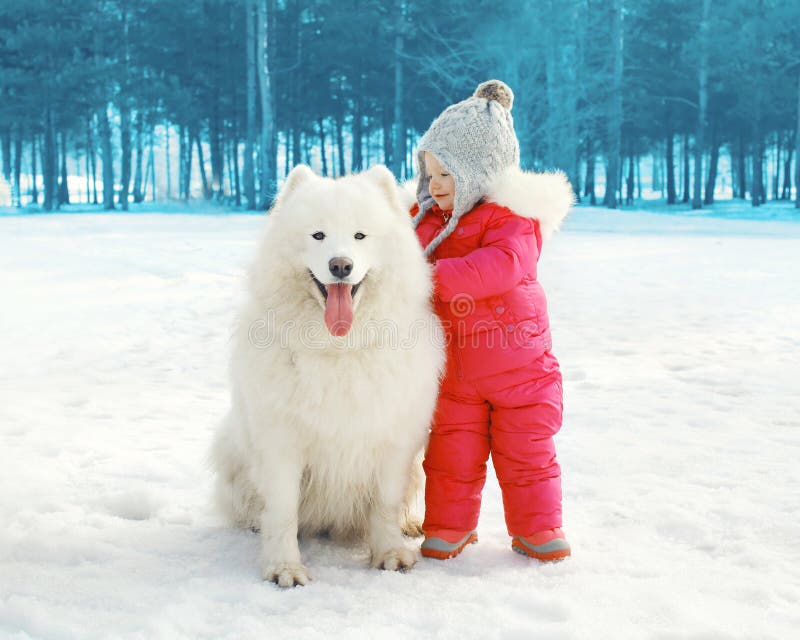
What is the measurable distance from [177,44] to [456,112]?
1205 inches

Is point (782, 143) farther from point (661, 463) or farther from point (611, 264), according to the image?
point (661, 463)

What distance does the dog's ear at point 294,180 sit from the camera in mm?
2539

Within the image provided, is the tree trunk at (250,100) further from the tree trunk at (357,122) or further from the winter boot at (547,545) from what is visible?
the winter boot at (547,545)

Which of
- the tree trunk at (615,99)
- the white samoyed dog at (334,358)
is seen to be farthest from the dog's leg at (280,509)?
the tree trunk at (615,99)

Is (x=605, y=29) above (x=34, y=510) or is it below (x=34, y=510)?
above

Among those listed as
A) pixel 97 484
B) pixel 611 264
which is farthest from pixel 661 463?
pixel 611 264

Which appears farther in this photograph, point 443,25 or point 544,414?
point 443,25

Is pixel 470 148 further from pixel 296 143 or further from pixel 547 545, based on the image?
pixel 296 143

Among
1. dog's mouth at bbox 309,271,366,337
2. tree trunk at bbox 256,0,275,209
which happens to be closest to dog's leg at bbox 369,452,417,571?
dog's mouth at bbox 309,271,366,337

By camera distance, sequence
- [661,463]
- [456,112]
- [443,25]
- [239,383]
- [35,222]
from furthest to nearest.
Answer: [443,25], [35,222], [661,463], [456,112], [239,383]

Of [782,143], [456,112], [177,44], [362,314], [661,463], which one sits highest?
[177,44]

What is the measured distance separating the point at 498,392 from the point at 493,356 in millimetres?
137

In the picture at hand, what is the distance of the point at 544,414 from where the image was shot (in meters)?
2.68

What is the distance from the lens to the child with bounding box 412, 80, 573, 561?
2.65 metres
